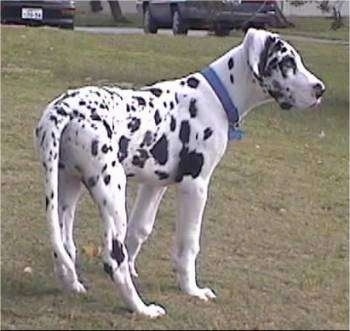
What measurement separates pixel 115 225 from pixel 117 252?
131 millimetres

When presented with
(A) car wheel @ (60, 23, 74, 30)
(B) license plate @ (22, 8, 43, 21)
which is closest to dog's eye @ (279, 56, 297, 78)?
(B) license plate @ (22, 8, 43, 21)

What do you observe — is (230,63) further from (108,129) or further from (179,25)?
(179,25)

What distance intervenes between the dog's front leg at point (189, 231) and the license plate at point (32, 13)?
16607mm

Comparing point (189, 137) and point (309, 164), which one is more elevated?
point (189, 137)

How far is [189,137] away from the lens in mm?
6156

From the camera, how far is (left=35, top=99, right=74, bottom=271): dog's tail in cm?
570

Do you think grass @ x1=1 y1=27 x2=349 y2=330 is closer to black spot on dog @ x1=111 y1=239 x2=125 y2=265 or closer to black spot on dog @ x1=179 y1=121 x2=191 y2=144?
black spot on dog @ x1=111 y1=239 x2=125 y2=265

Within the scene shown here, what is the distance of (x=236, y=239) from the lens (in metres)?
7.55

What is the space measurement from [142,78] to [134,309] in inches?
402

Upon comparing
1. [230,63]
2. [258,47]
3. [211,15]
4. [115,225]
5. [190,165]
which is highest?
[258,47]

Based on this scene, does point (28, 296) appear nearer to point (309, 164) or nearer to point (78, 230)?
point (78, 230)

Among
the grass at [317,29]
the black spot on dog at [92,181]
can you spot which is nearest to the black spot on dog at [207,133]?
the black spot on dog at [92,181]

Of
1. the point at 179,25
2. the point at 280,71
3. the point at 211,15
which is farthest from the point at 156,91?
the point at 179,25

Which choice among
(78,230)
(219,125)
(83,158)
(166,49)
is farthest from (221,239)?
(166,49)
